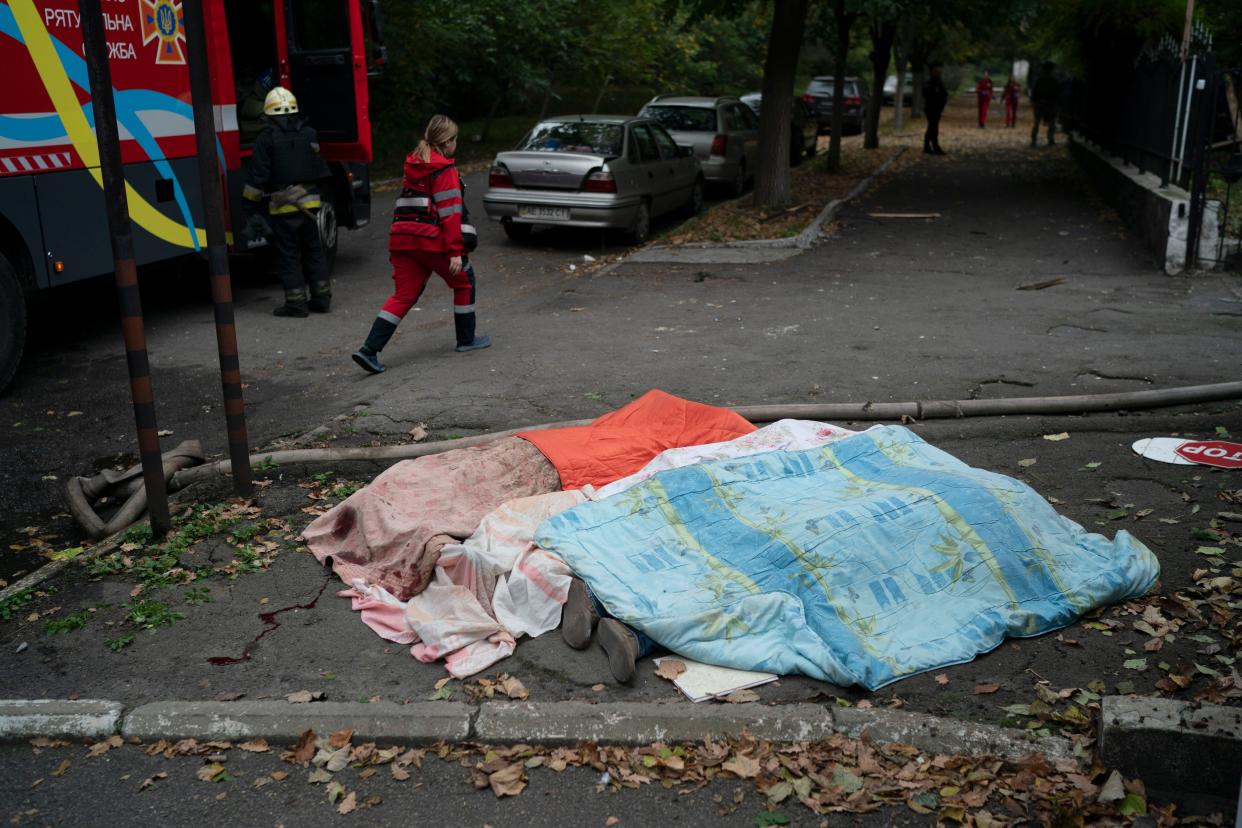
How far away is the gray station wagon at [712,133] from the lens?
64.5ft

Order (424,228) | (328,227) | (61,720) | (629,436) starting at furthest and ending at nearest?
(328,227), (424,228), (629,436), (61,720)

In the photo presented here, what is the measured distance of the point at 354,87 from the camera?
39.6ft

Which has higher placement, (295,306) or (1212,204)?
(1212,204)

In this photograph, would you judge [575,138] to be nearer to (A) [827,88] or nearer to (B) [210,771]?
(B) [210,771]

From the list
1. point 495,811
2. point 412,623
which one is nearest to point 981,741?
point 495,811

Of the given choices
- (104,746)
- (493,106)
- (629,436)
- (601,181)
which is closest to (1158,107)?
(601,181)

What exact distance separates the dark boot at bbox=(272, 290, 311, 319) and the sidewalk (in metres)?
2.07

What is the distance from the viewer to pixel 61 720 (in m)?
4.02

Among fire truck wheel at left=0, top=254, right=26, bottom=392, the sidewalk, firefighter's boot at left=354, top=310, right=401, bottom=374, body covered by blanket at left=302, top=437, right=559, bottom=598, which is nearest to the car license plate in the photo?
the sidewalk

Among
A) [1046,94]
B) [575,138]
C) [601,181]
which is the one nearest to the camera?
[601,181]

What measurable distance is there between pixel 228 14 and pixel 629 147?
5429 millimetres

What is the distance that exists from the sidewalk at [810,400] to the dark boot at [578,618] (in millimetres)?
64

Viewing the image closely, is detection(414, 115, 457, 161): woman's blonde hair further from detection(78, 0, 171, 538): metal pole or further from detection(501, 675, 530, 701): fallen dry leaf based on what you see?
detection(501, 675, 530, 701): fallen dry leaf

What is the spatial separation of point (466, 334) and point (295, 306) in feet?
9.15
